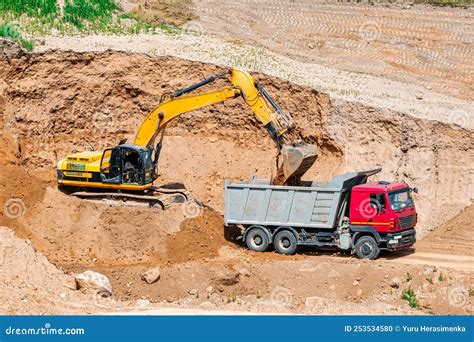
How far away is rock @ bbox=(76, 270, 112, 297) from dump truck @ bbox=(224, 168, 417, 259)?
4.71 meters

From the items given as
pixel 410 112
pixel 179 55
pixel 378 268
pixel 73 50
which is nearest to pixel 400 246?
pixel 378 268

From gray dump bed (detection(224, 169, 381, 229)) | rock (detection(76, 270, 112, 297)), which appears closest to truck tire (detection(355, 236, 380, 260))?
gray dump bed (detection(224, 169, 381, 229))

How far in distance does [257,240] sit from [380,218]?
3705 millimetres

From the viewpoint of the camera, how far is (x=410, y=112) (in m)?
30.7

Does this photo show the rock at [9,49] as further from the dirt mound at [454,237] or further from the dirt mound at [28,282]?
the dirt mound at [454,237]

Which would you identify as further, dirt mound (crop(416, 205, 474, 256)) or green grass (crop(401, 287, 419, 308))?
dirt mound (crop(416, 205, 474, 256))

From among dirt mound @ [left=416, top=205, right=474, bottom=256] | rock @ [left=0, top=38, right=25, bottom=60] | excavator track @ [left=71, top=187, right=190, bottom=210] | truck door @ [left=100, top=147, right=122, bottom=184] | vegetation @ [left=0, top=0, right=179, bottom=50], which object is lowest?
dirt mound @ [left=416, top=205, right=474, bottom=256]

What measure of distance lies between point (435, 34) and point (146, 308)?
73.5ft

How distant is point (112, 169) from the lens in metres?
28.9

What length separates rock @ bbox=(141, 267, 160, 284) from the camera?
24719mm

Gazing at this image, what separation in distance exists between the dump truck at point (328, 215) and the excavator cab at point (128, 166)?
110 inches

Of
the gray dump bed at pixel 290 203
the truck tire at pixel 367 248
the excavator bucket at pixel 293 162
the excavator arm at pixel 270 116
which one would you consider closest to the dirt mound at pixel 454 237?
the truck tire at pixel 367 248

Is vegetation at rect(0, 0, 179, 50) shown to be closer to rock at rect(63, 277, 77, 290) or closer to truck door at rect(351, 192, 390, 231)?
rock at rect(63, 277, 77, 290)

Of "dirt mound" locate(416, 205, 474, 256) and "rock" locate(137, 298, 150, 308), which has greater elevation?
"dirt mound" locate(416, 205, 474, 256)
